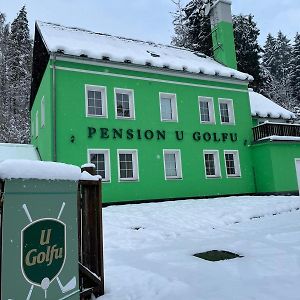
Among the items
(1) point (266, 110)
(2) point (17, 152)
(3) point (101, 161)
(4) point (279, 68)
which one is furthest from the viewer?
(4) point (279, 68)

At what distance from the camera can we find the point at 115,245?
728 cm

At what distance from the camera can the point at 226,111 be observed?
20.1 meters

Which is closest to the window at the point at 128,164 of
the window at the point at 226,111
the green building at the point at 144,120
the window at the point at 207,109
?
the green building at the point at 144,120

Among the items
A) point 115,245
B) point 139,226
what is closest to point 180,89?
point 139,226

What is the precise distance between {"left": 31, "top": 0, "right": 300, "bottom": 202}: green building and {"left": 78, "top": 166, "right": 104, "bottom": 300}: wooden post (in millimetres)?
10793

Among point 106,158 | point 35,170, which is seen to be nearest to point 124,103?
point 106,158

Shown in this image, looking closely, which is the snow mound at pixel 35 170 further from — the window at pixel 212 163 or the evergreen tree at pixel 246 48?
the evergreen tree at pixel 246 48

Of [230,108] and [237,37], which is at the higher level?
[237,37]

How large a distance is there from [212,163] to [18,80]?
90.3 ft

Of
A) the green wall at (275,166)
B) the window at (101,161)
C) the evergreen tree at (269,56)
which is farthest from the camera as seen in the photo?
the evergreen tree at (269,56)

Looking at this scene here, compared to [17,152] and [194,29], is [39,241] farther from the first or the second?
[194,29]

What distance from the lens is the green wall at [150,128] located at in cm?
1531

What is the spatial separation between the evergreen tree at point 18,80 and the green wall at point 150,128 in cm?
1259

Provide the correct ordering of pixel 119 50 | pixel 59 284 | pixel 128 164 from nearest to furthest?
pixel 59 284
pixel 128 164
pixel 119 50
